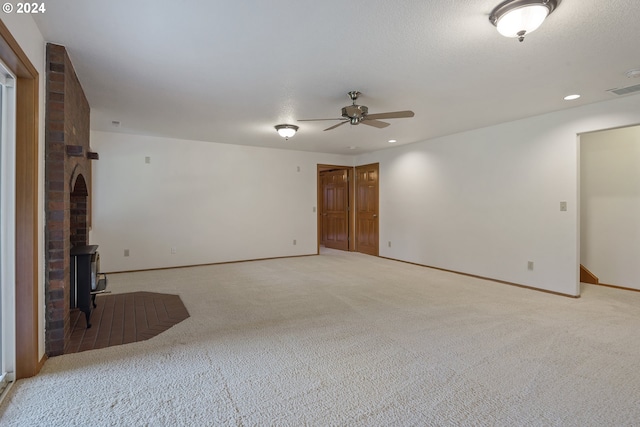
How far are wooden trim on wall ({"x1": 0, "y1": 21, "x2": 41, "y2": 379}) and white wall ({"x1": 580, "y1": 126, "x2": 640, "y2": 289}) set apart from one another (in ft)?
21.5

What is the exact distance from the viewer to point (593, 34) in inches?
91.0

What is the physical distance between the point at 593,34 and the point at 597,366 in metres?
2.35

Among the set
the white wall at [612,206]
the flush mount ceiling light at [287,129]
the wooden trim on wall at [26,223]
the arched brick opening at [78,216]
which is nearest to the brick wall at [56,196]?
the wooden trim on wall at [26,223]

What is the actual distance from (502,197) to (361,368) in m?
3.78

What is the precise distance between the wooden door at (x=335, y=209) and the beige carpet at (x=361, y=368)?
438 cm

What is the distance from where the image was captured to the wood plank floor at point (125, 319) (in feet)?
9.23

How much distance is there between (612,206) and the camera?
4734mm

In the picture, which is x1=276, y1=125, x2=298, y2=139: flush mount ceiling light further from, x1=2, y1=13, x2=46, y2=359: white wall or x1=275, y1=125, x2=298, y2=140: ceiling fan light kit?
x1=2, y1=13, x2=46, y2=359: white wall

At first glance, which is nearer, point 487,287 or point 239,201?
point 487,287

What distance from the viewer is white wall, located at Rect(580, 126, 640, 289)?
14.8 ft

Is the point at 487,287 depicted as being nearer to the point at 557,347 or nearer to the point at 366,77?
the point at 557,347

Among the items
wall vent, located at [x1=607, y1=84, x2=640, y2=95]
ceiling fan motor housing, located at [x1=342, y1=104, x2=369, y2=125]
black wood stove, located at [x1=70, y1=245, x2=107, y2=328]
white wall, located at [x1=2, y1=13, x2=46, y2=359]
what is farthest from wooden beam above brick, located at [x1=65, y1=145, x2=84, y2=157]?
wall vent, located at [x1=607, y1=84, x2=640, y2=95]

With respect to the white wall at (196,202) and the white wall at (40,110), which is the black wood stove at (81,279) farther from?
the white wall at (196,202)

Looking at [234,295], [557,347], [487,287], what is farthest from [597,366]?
[234,295]
